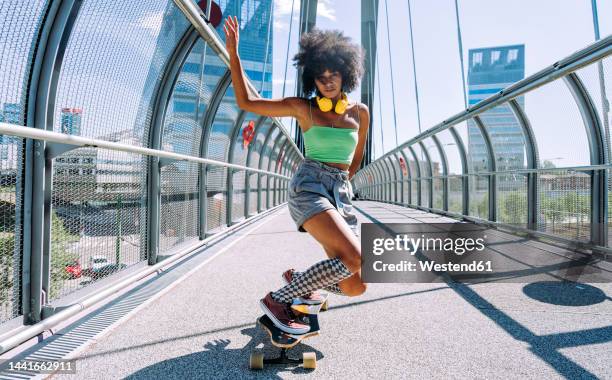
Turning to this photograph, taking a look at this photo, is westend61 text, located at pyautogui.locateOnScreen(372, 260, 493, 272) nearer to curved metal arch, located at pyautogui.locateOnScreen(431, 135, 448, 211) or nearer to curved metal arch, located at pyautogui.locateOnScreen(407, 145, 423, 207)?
curved metal arch, located at pyautogui.locateOnScreen(431, 135, 448, 211)

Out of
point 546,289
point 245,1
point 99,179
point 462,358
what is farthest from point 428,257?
point 245,1

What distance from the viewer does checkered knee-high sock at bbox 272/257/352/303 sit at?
1.85 metres

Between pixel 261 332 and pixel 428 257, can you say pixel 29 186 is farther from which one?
pixel 428 257

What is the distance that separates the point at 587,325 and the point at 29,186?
294 cm

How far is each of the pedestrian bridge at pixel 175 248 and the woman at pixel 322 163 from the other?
30 centimetres

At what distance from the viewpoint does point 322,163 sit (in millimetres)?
2018

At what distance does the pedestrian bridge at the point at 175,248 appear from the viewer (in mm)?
1828

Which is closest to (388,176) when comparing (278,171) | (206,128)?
(278,171)

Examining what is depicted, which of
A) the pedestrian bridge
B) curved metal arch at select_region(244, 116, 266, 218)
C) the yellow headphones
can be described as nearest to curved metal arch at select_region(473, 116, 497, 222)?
the pedestrian bridge

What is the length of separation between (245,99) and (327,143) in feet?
1.48

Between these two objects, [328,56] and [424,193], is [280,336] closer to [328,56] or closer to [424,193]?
[328,56]

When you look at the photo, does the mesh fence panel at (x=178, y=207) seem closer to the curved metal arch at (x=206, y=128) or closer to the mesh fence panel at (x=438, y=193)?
the curved metal arch at (x=206, y=128)

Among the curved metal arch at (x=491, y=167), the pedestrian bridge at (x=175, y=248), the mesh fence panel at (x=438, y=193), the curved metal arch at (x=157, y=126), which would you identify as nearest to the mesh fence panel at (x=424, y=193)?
the mesh fence panel at (x=438, y=193)

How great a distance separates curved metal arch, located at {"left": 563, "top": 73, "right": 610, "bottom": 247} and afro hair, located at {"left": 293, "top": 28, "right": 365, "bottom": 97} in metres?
3.17
